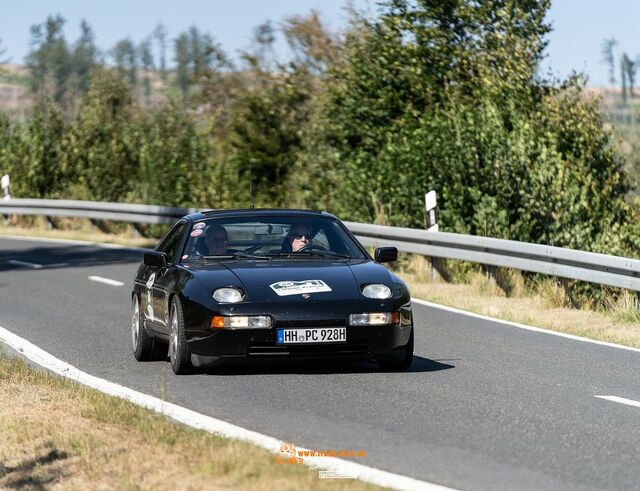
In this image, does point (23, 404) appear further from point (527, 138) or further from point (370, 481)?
point (527, 138)

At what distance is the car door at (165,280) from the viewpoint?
10.9 m

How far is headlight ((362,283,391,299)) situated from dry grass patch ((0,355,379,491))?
2.37m

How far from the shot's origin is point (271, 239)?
445 inches

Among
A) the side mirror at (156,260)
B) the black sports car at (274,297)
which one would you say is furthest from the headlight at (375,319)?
the side mirror at (156,260)

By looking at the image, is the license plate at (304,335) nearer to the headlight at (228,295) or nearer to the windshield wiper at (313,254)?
the headlight at (228,295)

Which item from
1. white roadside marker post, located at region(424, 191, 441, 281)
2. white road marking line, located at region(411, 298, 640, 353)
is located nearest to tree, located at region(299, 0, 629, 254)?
white roadside marker post, located at region(424, 191, 441, 281)

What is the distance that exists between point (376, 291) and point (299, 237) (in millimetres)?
1225

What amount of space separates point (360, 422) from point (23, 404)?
6.99ft

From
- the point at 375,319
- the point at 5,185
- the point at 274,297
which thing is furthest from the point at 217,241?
the point at 5,185

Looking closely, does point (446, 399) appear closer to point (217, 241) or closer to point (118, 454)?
point (217, 241)

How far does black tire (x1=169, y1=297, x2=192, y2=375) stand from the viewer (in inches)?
403

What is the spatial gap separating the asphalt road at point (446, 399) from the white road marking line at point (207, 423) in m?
0.12

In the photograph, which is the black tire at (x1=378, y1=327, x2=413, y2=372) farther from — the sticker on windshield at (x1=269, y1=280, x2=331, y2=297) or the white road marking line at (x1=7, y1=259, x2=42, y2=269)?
the white road marking line at (x1=7, y1=259, x2=42, y2=269)

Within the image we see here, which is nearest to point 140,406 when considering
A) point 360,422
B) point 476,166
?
point 360,422
